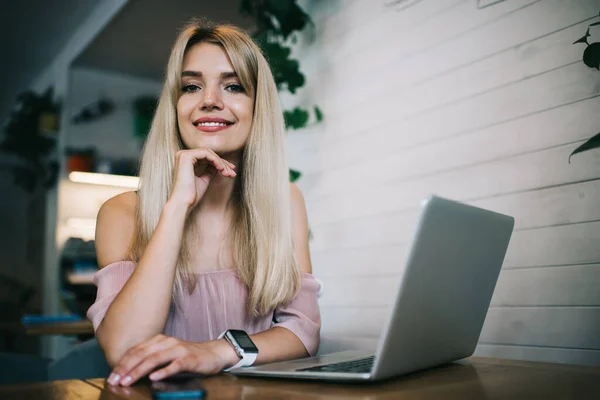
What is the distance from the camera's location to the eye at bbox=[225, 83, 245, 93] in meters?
1.65

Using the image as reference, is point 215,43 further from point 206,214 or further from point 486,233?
point 486,233

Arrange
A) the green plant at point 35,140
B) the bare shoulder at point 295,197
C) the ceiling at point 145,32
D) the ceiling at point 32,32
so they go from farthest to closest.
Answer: the green plant at point 35,140
the ceiling at point 32,32
the ceiling at point 145,32
the bare shoulder at point 295,197

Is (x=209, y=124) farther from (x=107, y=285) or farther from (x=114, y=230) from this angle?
(x=107, y=285)

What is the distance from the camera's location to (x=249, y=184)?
1705 mm

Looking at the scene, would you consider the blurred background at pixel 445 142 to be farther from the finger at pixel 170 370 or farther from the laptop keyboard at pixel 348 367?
the finger at pixel 170 370

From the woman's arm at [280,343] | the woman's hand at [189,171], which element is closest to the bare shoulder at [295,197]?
the woman's arm at [280,343]

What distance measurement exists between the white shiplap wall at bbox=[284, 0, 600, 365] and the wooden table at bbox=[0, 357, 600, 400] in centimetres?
56

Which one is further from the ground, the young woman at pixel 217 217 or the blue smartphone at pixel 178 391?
the young woman at pixel 217 217

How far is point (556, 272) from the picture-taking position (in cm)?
148

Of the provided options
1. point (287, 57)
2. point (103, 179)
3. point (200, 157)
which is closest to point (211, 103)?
point (200, 157)

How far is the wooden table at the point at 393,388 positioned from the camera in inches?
29.8

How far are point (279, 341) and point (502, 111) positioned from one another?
3.20 feet

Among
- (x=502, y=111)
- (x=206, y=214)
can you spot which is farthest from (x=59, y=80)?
(x=502, y=111)

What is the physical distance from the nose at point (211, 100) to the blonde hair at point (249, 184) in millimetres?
93
